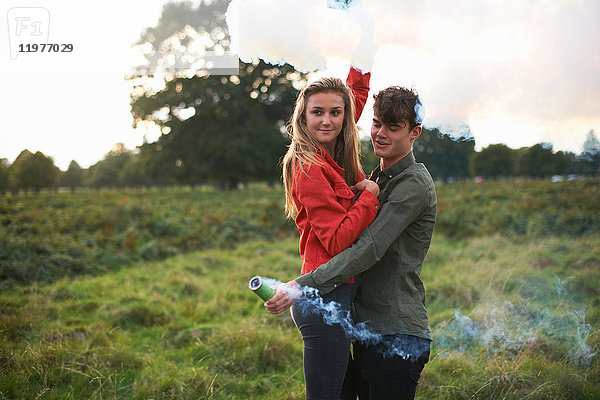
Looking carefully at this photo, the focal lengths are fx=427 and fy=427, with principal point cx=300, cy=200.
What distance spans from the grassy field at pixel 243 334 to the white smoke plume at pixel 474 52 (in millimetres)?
1717

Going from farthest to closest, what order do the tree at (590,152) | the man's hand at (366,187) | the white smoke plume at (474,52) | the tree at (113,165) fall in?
the tree at (113,165), the tree at (590,152), the white smoke plume at (474,52), the man's hand at (366,187)

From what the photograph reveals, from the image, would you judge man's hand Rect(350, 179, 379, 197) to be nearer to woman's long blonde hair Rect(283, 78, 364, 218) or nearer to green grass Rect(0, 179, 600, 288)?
woman's long blonde hair Rect(283, 78, 364, 218)

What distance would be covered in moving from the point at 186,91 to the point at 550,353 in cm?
→ 2386

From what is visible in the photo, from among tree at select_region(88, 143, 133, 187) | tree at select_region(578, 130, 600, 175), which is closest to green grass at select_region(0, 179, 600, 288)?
tree at select_region(578, 130, 600, 175)

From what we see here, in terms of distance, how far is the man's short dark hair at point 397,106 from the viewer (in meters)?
2.05

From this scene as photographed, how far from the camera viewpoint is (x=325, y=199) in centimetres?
192

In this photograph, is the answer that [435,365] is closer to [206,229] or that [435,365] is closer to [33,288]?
[33,288]

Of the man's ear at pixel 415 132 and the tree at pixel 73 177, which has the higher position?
the tree at pixel 73 177

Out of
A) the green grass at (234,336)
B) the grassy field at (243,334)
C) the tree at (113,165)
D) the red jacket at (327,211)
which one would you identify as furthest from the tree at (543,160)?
the tree at (113,165)

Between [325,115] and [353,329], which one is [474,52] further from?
[353,329]

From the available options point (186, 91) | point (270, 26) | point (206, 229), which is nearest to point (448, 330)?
point (270, 26)

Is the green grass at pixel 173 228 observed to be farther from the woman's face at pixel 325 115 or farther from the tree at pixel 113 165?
the tree at pixel 113 165

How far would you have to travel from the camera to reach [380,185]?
226 centimetres

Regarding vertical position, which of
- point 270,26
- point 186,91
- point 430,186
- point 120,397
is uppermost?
point 186,91
